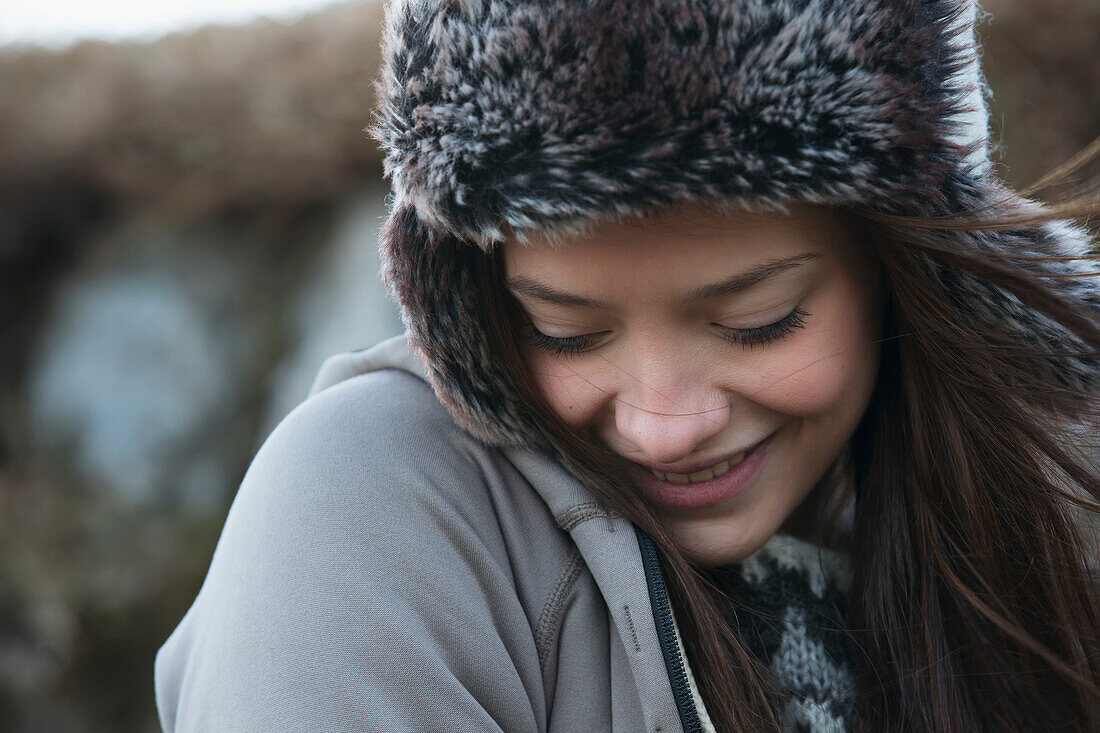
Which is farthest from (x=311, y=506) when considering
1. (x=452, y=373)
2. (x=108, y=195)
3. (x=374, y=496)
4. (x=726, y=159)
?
(x=108, y=195)

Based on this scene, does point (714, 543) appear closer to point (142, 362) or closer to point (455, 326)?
point (455, 326)

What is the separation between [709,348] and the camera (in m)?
1.22

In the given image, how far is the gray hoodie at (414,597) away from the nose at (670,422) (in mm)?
140

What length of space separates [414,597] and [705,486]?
18.7 inches

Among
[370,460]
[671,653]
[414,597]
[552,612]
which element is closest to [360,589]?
[414,597]

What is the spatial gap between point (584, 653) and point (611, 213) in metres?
0.62

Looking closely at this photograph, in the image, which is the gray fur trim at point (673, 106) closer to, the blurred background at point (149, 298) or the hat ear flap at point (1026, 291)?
the hat ear flap at point (1026, 291)

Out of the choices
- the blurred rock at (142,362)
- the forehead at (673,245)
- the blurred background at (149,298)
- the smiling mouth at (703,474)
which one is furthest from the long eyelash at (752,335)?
the blurred rock at (142,362)

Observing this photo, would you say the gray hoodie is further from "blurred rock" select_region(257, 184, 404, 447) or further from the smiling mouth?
"blurred rock" select_region(257, 184, 404, 447)

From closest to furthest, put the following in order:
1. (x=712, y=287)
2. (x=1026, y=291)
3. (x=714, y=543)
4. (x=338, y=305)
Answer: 1. (x=712, y=287)
2. (x=1026, y=291)
3. (x=714, y=543)
4. (x=338, y=305)

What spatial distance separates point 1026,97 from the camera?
3.65 meters

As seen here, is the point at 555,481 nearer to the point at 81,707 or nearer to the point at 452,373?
the point at 452,373

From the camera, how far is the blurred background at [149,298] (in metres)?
4.14

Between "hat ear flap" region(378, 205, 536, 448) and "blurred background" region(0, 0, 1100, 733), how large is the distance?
2.98 metres
